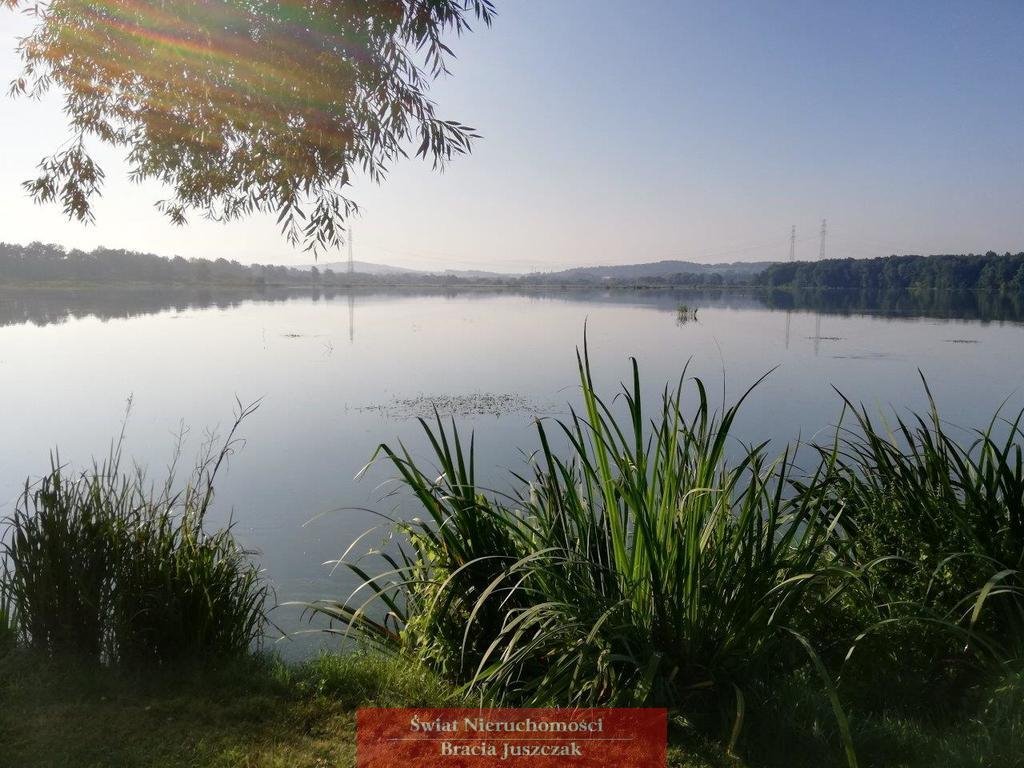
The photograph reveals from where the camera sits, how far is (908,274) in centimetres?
7112

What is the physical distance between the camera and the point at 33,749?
1.99 m

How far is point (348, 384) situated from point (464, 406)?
3.54 m

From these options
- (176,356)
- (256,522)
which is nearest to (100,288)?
(176,356)

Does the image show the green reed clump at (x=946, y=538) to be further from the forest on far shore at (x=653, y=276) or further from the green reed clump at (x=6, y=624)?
the forest on far shore at (x=653, y=276)

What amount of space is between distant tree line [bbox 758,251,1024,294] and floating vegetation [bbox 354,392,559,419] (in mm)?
58157

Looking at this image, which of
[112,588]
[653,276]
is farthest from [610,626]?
[653,276]

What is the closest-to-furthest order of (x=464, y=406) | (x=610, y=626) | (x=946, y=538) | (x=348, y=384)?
(x=610, y=626) → (x=946, y=538) → (x=464, y=406) → (x=348, y=384)

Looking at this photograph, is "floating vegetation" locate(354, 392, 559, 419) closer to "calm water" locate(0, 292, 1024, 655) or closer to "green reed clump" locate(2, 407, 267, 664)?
"calm water" locate(0, 292, 1024, 655)

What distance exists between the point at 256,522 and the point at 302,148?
4.09m

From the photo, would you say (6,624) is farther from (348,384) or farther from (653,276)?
(653,276)

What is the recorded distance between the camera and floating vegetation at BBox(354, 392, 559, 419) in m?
11.5

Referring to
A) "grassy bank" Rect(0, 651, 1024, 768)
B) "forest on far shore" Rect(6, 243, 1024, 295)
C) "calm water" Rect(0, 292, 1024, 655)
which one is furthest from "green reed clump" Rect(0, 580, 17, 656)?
"forest on far shore" Rect(6, 243, 1024, 295)

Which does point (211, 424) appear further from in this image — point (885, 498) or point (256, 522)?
point (885, 498)

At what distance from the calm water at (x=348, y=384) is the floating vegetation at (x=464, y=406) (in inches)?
2.2
